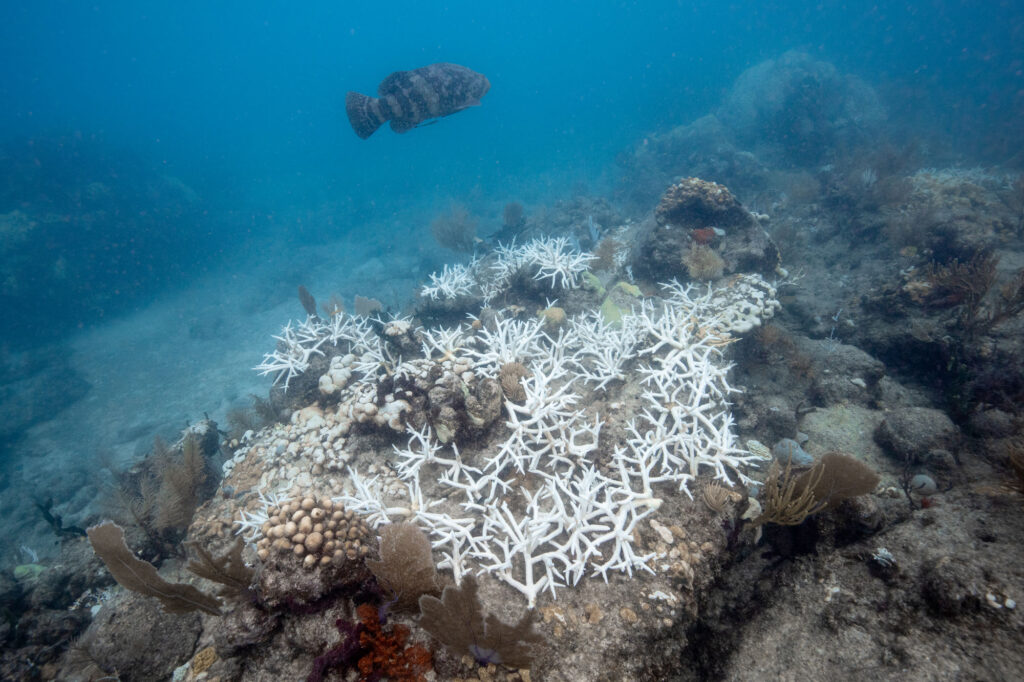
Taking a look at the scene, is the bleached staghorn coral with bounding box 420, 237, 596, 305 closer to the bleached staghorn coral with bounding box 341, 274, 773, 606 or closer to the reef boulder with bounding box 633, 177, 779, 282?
the reef boulder with bounding box 633, 177, 779, 282

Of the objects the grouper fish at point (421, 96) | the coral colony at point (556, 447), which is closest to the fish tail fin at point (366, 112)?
the grouper fish at point (421, 96)

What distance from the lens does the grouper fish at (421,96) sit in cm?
600

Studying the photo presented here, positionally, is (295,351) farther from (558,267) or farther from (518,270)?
(558,267)

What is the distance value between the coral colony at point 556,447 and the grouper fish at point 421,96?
3.68 m

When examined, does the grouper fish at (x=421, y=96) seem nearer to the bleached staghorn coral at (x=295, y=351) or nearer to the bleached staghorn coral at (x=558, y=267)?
the bleached staghorn coral at (x=558, y=267)

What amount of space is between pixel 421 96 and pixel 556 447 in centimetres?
586

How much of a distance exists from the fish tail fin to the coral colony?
12.1 feet

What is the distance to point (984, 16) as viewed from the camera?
49719 mm

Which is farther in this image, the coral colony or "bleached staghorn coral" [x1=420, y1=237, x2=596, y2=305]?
"bleached staghorn coral" [x1=420, y1=237, x2=596, y2=305]

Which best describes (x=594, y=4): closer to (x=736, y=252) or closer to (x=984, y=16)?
(x=984, y=16)

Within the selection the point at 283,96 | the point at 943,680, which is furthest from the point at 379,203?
the point at 283,96

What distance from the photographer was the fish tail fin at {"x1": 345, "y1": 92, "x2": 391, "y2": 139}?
20.3 ft

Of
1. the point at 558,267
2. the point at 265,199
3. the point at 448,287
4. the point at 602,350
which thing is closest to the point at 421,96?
the point at 448,287

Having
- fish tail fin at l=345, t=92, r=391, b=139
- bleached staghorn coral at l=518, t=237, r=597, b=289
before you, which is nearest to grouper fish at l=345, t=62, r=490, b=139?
fish tail fin at l=345, t=92, r=391, b=139
